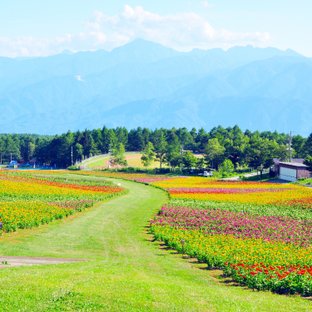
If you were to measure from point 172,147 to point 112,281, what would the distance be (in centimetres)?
9362

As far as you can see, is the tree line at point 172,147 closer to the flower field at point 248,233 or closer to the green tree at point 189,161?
the green tree at point 189,161

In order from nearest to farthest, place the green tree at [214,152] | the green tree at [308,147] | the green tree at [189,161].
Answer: the green tree at [189,161] < the green tree at [214,152] < the green tree at [308,147]

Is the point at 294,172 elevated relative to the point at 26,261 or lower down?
elevated

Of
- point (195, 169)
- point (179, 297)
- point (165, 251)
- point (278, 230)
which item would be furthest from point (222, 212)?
point (195, 169)

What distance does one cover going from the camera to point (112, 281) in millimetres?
19000

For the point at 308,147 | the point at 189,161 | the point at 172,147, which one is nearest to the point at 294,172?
the point at 189,161

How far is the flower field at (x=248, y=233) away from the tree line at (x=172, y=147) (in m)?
42.9

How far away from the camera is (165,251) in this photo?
28.6 metres

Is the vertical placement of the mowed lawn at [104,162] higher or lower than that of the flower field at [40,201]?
higher

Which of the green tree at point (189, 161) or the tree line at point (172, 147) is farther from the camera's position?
the tree line at point (172, 147)

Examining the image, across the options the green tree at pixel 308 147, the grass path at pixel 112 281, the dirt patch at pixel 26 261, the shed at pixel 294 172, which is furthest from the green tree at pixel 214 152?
the dirt patch at pixel 26 261

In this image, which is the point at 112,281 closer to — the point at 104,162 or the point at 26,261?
the point at 26,261

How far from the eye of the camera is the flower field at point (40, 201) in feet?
117

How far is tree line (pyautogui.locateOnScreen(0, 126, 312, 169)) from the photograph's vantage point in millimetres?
104000
